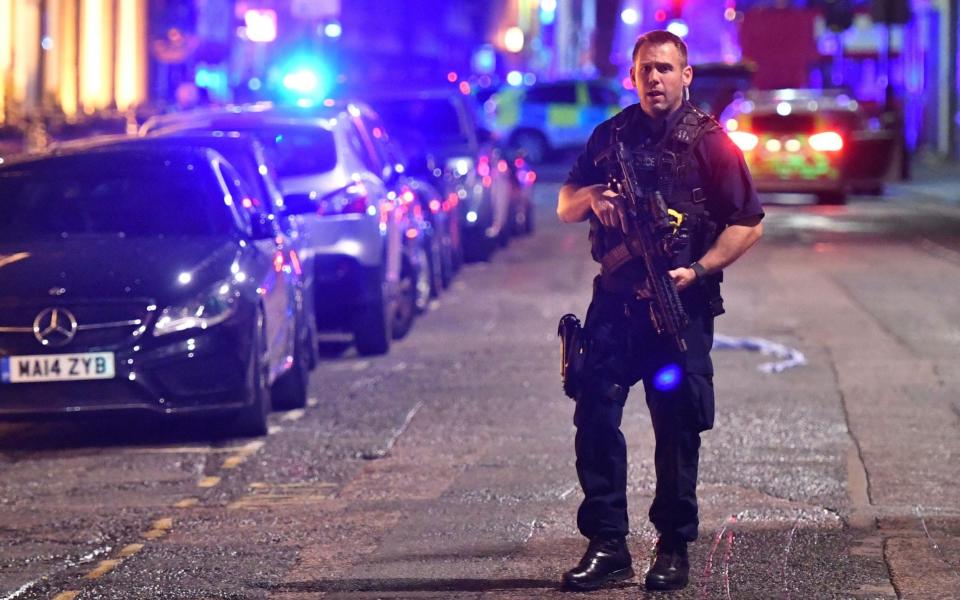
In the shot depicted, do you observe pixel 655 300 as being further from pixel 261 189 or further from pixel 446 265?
pixel 446 265

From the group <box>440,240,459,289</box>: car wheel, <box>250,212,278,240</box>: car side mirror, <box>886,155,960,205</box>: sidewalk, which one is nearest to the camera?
<box>250,212,278,240</box>: car side mirror

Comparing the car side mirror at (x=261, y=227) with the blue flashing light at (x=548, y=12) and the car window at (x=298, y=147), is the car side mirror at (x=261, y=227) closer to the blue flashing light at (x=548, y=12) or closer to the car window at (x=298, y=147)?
the car window at (x=298, y=147)

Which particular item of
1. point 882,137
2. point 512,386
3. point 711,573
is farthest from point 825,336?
point 882,137

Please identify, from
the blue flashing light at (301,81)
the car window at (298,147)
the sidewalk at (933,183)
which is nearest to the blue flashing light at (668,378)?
the car window at (298,147)

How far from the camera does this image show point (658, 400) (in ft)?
19.7

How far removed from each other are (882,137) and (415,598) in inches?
958

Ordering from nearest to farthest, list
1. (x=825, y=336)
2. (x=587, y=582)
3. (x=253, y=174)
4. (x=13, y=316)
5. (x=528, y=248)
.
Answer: (x=587, y=582)
(x=13, y=316)
(x=253, y=174)
(x=825, y=336)
(x=528, y=248)

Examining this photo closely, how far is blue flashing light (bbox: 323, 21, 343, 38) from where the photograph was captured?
31688mm

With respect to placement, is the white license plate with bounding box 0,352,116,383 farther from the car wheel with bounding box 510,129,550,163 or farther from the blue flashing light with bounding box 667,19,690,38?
the car wheel with bounding box 510,129,550,163

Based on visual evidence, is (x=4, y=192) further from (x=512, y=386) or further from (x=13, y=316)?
(x=512, y=386)

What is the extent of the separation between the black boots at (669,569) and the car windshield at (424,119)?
12882 mm

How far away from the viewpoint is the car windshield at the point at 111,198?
9.78 m

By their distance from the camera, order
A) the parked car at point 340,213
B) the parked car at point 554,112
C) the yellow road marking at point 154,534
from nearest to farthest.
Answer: the yellow road marking at point 154,534
the parked car at point 340,213
the parked car at point 554,112

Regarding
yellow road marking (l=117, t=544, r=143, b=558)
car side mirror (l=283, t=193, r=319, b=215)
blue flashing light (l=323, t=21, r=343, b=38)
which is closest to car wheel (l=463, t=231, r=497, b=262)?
car side mirror (l=283, t=193, r=319, b=215)
